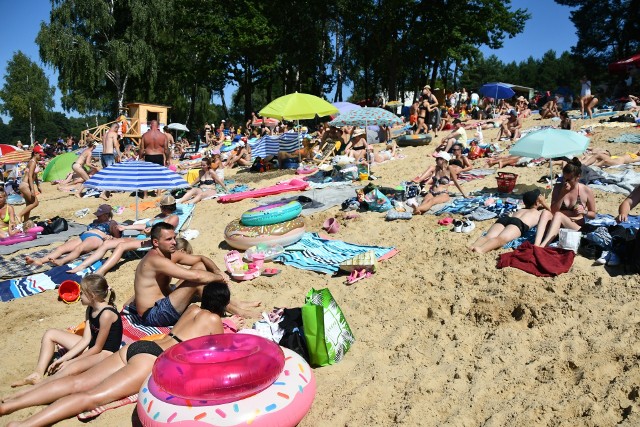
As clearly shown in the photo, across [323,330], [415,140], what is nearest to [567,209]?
[323,330]

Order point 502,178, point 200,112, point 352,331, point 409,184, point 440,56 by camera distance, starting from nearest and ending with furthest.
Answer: point 352,331 → point 502,178 → point 409,184 → point 440,56 → point 200,112

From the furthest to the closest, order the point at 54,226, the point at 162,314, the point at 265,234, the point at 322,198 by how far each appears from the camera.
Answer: the point at 322,198
the point at 54,226
the point at 265,234
the point at 162,314

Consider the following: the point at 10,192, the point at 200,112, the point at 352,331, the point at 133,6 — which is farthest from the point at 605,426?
the point at 200,112

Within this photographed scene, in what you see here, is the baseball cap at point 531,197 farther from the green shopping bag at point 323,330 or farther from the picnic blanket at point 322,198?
the picnic blanket at point 322,198

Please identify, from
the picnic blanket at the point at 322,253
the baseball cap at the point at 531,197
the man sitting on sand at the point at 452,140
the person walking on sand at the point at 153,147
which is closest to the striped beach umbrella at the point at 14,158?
the person walking on sand at the point at 153,147

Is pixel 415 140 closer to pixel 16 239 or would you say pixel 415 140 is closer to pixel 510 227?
pixel 510 227

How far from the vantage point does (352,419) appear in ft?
11.4

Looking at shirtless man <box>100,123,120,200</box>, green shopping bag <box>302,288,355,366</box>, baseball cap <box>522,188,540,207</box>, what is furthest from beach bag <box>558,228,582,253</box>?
shirtless man <box>100,123,120,200</box>

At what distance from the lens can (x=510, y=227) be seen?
19.0 feet

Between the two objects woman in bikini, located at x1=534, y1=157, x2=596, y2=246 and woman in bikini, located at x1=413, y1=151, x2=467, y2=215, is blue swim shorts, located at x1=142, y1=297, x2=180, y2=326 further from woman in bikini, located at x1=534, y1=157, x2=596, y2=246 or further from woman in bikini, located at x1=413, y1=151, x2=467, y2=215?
woman in bikini, located at x1=413, y1=151, x2=467, y2=215

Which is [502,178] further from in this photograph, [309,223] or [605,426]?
[605,426]

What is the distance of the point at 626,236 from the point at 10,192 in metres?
14.6

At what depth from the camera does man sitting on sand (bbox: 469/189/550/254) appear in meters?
5.72

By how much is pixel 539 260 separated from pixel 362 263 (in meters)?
1.91
